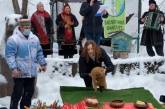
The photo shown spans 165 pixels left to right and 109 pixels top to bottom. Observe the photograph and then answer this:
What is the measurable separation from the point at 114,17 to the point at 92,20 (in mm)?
1251

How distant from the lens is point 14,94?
8.81 metres

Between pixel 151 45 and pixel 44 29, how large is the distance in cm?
267

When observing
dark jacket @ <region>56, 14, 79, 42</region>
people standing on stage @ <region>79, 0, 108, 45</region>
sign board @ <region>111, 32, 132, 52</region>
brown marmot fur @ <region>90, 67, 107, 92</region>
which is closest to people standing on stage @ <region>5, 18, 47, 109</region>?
brown marmot fur @ <region>90, 67, 107, 92</region>

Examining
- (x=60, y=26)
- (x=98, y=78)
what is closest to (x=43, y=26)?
(x=60, y=26)

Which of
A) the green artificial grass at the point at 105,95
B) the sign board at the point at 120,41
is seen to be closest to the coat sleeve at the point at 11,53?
the green artificial grass at the point at 105,95

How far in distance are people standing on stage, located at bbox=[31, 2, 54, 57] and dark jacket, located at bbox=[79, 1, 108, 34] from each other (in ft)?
2.71

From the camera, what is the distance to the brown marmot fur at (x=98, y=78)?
27.6 ft

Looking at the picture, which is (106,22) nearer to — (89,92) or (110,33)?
(110,33)

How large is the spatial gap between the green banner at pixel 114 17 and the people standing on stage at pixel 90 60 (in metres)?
4.49

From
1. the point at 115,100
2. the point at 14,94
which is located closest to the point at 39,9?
the point at 14,94

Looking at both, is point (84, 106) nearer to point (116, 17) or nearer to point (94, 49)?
point (94, 49)

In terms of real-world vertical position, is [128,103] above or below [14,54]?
below

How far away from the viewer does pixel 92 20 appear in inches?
497

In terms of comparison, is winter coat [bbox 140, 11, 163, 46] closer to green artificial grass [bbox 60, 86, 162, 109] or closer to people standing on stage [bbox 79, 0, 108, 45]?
people standing on stage [bbox 79, 0, 108, 45]
